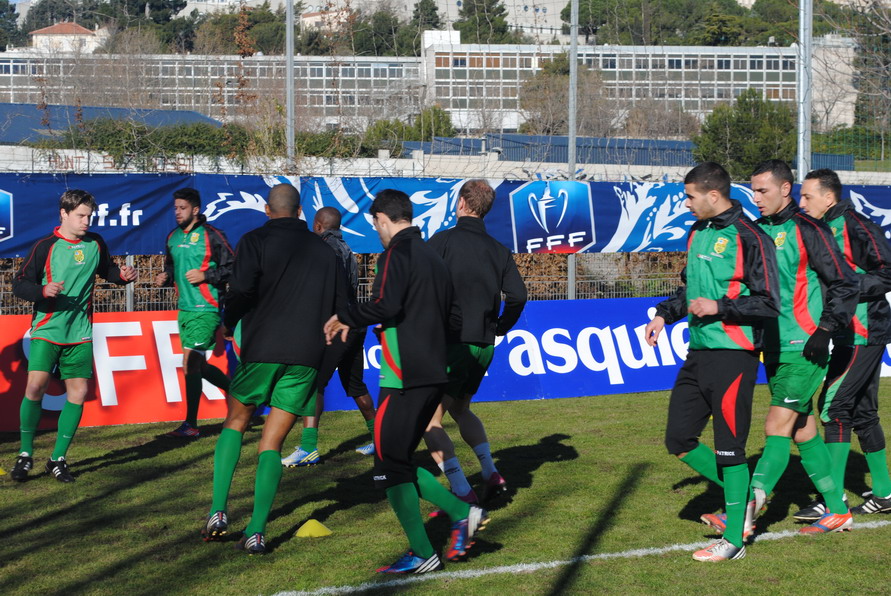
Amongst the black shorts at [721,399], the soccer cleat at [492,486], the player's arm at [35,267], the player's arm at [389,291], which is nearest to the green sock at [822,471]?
the black shorts at [721,399]

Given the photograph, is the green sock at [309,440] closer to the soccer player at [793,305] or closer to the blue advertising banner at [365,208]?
the blue advertising banner at [365,208]

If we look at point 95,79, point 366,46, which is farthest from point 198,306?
point 95,79

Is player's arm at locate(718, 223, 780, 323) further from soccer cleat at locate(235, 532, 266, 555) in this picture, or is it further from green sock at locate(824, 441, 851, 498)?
soccer cleat at locate(235, 532, 266, 555)

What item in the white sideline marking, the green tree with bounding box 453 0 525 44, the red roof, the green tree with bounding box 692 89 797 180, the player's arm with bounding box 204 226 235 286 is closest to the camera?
the white sideline marking

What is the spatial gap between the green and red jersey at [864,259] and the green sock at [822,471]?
2.63 ft

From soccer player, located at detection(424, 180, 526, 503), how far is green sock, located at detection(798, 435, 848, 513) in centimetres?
202

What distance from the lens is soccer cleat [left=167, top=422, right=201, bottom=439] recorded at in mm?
9172

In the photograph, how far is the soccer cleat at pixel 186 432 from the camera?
30.1 feet

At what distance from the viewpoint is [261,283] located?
5.57 m

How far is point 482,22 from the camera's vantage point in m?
14.1

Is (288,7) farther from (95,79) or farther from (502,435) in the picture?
(95,79)

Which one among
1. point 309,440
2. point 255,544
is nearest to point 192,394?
point 309,440

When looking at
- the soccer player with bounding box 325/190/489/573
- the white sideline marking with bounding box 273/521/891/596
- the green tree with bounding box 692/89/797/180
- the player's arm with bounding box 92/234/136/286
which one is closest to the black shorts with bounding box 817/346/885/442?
the white sideline marking with bounding box 273/521/891/596

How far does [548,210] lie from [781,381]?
267 inches
